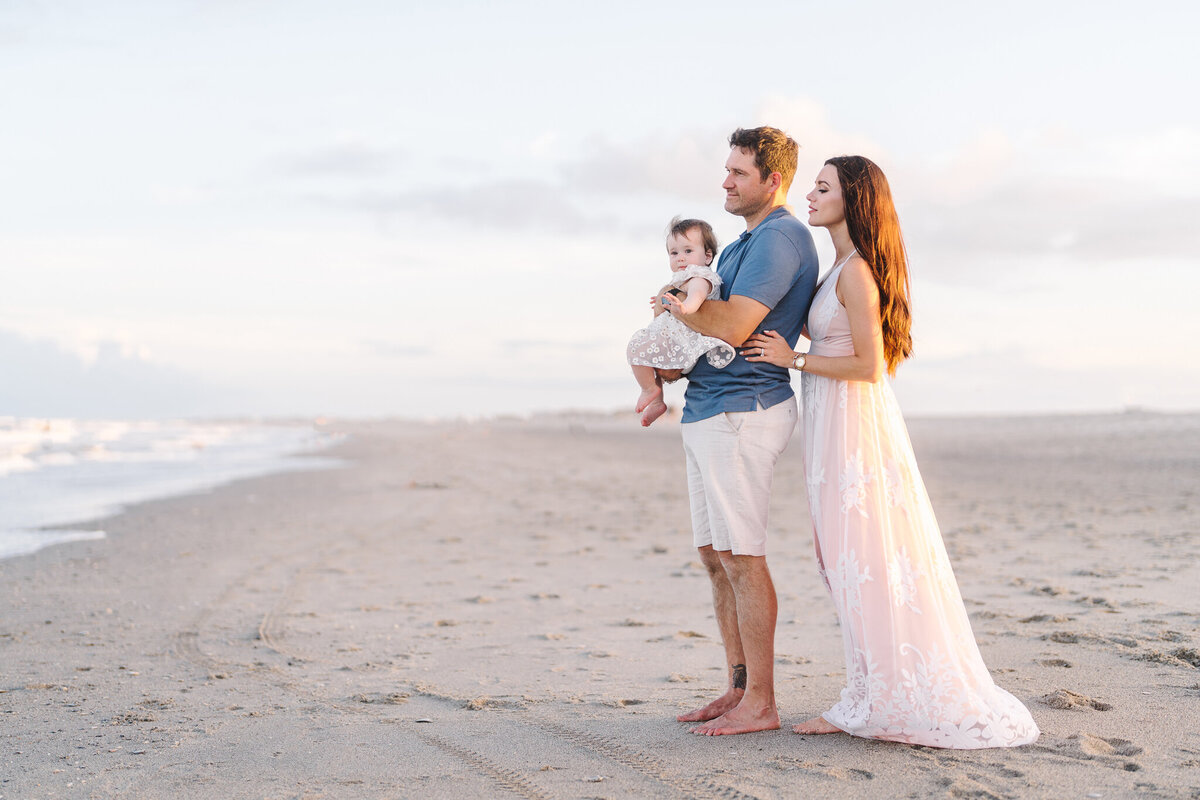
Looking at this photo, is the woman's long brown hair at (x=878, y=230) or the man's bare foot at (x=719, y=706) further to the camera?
the man's bare foot at (x=719, y=706)

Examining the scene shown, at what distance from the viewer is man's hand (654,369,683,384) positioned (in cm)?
348

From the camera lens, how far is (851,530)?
329 cm

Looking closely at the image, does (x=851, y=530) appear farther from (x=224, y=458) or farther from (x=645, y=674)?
(x=224, y=458)

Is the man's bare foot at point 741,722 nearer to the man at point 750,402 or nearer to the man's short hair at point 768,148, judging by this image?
the man at point 750,402

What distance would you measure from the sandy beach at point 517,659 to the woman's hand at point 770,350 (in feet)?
4.62

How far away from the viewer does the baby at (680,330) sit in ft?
11.0

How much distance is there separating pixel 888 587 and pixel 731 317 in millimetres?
1122

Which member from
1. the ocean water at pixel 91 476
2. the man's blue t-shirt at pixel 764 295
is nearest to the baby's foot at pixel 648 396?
the man's blue t-shirt at pixel 764 295

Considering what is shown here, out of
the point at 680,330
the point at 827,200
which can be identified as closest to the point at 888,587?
the point at 680,330

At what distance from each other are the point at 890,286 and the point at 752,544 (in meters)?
1.09

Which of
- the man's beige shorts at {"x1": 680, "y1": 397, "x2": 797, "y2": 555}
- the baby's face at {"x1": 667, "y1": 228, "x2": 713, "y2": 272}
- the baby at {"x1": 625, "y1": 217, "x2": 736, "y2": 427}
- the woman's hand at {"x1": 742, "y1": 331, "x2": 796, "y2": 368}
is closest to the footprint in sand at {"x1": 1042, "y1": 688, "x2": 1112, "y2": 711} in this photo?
the man's beige shorts at {"x1": 680, "y1": 397, "x2": 797, "y2": 555}

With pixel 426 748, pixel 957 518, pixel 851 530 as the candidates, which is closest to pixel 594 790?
pixel 426 748

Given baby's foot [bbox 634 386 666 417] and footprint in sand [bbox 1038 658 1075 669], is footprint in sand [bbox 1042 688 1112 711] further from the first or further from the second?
baby's foot [bbox 634 386 666 417]

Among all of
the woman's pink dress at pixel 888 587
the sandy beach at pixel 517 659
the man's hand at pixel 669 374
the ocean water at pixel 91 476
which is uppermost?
the man's hand at pixel 669 374
